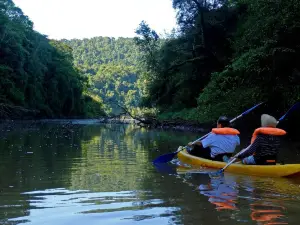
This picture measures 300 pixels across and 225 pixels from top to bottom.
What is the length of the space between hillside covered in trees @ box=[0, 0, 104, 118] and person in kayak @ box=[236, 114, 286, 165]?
2542 centimetres

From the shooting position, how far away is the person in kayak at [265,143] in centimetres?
676

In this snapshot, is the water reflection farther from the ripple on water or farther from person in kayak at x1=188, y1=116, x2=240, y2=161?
person in kayak at x1=188, y1=116, x2=240, y2=161

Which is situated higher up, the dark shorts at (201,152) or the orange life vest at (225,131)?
the orange life vest at (225,131)

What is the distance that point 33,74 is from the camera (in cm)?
4756

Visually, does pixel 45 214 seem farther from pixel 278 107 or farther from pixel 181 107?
pixel 181 107

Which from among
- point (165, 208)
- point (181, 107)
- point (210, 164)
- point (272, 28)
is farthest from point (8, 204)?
point (181, 107)

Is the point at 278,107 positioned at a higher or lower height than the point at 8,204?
higher

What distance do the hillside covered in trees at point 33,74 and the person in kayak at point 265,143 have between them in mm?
25415

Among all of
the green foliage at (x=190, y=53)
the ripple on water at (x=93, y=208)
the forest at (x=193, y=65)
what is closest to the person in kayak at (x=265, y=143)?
the ripple on water at (x=93, y=208)

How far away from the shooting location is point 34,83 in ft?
158

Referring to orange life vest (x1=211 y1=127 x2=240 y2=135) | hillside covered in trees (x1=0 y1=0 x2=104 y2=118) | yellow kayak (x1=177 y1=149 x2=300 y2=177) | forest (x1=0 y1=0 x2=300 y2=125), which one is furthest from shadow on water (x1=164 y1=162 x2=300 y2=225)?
hillside covered in trees (x1=0 y1=0 x2=104 y2=118)

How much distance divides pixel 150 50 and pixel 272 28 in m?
21.0

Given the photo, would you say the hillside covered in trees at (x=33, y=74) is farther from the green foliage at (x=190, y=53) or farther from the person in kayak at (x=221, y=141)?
the person in kayak at (x=221, y=141)

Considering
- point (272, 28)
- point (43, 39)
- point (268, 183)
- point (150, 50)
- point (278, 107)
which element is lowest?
point (268, 183)
